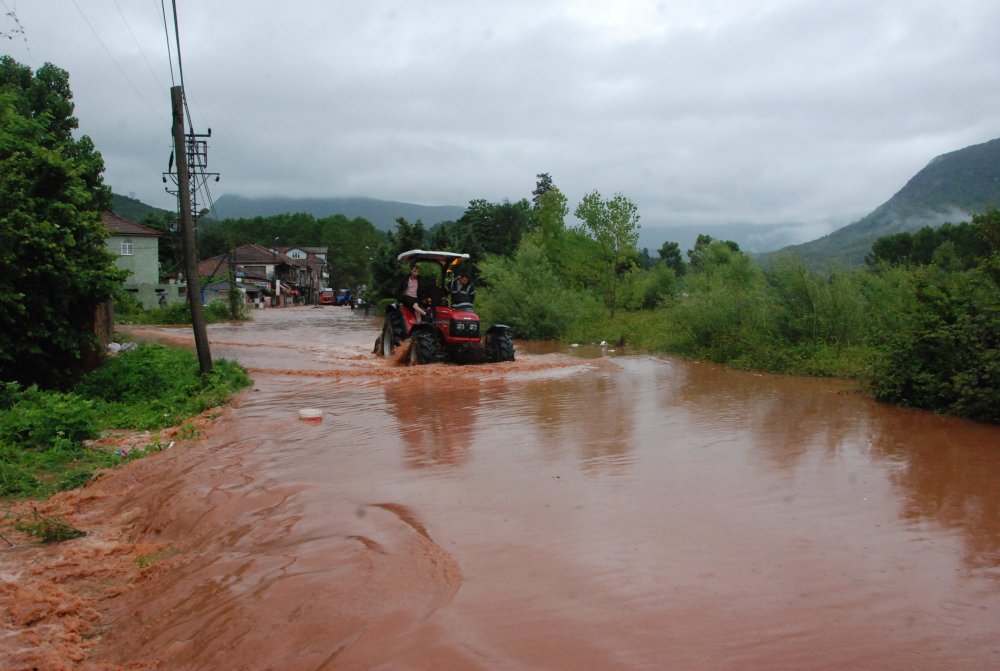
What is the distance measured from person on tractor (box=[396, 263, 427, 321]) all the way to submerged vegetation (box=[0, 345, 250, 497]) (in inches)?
150

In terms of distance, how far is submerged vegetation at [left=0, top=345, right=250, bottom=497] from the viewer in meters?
7.46

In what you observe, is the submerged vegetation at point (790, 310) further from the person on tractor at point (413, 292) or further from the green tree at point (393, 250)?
the green tree at point (393, 250)

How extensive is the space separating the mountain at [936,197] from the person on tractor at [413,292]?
81236 millimetres

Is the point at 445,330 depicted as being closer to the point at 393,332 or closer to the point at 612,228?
the point at 393,332

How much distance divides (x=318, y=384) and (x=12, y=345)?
4988 mm

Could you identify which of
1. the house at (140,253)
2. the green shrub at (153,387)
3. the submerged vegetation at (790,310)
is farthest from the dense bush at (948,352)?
the house at (140,253)

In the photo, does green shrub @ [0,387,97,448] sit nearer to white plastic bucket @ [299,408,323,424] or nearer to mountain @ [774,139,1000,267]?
white plastic bucket @ [299,408,323,424]

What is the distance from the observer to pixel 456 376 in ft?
47.2

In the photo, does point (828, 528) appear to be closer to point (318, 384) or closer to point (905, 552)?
point (905, 552)

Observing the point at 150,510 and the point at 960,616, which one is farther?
the point at 150,510

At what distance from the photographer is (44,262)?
11.4 meters

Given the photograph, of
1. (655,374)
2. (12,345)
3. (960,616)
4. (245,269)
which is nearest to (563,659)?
(960,616)

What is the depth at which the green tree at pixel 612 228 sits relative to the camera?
3294 centimetres

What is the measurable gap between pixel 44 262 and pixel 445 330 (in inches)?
283
